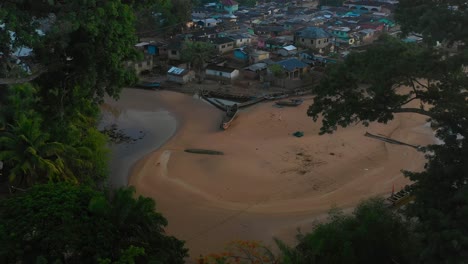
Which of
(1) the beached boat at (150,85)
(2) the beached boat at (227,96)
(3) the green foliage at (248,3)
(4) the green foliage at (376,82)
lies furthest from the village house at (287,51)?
(4) the green foliage at (376,82)

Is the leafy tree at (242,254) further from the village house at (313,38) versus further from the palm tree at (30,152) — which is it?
the village house at (313,38)

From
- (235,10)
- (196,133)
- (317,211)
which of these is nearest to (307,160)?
(317,211)

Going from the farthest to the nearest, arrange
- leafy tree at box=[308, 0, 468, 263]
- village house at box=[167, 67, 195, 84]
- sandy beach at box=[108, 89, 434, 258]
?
1. village house at box=[167, 67, 195, 84]
2. sandy beach at box=[108, 89, 434, 258]
3. leafy tree at box=[308, 0, 468, 263]

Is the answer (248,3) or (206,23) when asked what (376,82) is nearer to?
(206,23)

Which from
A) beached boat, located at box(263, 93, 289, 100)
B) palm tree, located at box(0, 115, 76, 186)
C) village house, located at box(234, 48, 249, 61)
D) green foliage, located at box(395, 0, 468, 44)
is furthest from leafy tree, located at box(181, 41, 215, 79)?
green foliage, located at box(395, 0, 468, 44)

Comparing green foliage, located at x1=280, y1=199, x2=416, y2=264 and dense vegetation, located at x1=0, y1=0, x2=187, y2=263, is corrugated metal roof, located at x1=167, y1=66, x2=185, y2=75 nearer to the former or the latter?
dense vegetation, located at x1=0, y1=0, x2=187, y2=263

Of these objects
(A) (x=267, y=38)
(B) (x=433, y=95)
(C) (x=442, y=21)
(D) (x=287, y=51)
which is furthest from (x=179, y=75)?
(C) (x=442, y=21)
